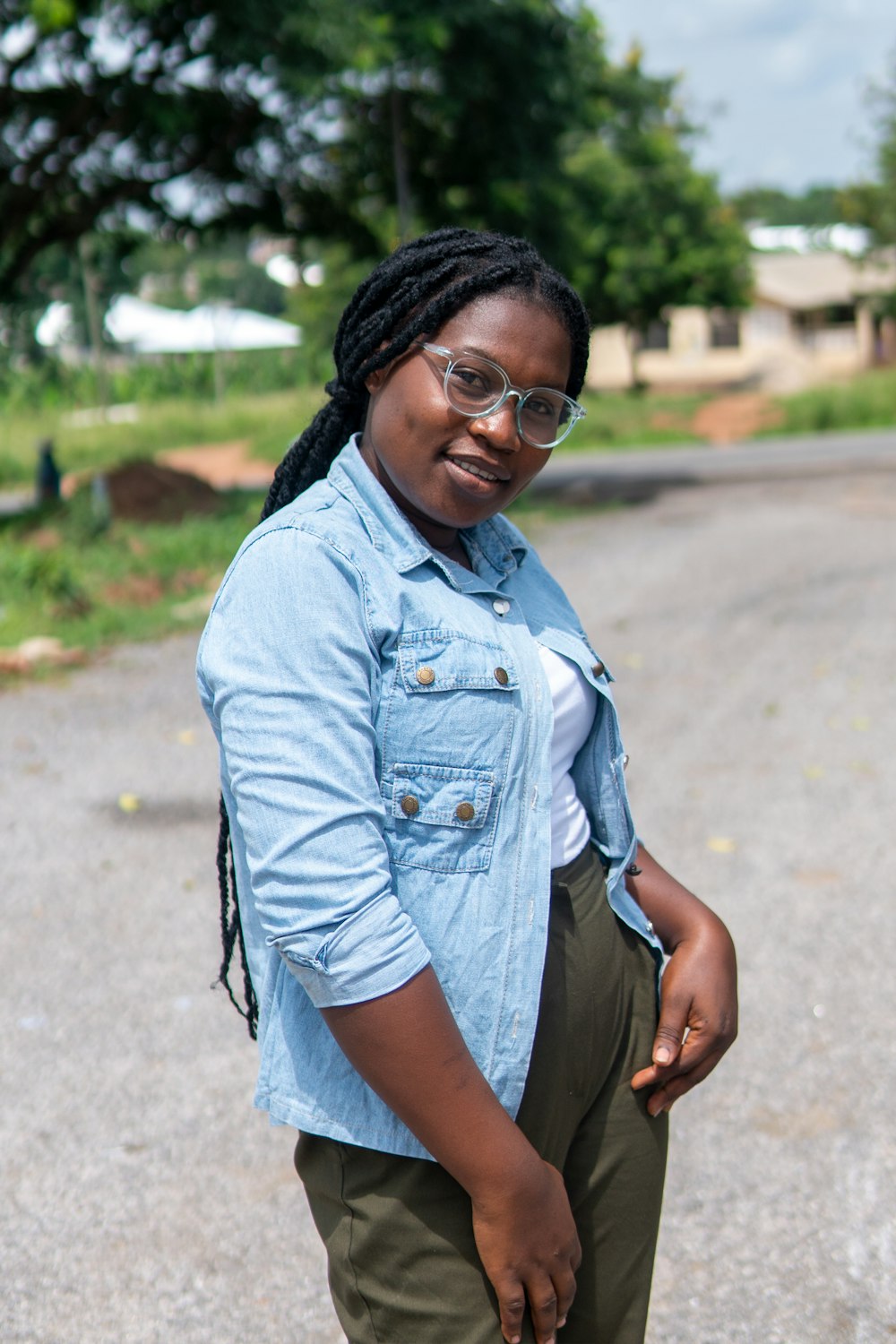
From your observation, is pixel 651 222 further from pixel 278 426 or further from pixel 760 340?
pixel 278 426

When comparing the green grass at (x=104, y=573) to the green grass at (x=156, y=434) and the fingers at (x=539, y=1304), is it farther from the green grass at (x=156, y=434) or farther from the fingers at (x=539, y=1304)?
the green grass at (x=156, y=434)

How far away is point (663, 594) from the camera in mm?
9930

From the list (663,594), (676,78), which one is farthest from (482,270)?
(676,78)

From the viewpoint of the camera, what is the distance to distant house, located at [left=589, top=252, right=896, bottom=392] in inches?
1860

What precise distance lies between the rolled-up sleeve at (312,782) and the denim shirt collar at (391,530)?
13 centimetres

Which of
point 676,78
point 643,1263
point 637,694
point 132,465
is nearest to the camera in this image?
point 643,1263

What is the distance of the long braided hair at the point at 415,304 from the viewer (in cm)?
159

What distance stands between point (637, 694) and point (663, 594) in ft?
9.31

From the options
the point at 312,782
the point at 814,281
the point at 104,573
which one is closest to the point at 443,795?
the point at 312,782

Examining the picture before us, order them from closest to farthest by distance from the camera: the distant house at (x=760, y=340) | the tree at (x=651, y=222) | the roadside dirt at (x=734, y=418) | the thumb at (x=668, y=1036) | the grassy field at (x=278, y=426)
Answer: the thumb at (x=668, y=1036)
the grassy field at (x=278, y=426)
the roadside dirt at (x=734, y=418)
the tree at (x=651, y=222)
the distant house at (x=760, y=340)

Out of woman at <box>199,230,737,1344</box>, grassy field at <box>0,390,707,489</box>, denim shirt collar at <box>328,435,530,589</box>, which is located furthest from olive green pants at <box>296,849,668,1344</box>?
grassy field at <box>0,390,707,489</box>

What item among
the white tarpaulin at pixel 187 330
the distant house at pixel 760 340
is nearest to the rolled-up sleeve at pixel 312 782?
the distant house at pixel 760 340

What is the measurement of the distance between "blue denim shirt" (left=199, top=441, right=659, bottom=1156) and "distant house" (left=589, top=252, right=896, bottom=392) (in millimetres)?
46314

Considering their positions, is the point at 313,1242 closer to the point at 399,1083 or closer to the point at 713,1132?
the point at 713,1132
